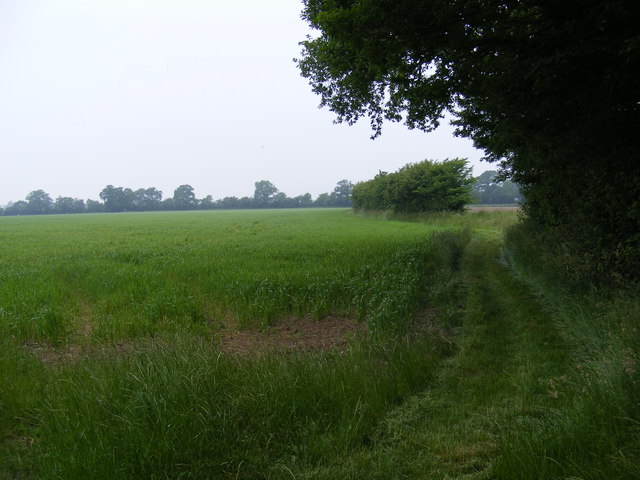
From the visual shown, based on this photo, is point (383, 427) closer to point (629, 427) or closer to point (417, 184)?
point (629, 427)

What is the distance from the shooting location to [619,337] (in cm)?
338

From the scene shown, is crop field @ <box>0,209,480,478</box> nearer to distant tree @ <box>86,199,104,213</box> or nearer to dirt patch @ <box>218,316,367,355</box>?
dirt patch @ <box>218,316,367,355</box>

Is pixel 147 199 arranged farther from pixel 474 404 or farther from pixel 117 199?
pixel 474 404

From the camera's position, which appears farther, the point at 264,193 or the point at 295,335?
the point at 264,193

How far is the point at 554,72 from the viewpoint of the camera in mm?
4289

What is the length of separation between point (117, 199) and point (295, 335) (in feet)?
499

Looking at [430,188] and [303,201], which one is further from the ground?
[303,201]

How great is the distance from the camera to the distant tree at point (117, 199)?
135 meters

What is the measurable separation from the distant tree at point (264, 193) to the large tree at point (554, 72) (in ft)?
458

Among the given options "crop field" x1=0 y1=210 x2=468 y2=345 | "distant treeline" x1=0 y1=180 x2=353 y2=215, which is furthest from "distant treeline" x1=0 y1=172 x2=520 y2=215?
"crop field" x1=0 y1=210 x2=468 y2=345

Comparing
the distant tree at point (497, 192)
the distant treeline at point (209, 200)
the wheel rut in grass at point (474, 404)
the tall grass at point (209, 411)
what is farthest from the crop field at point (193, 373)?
the distant tree at point (497, 192)

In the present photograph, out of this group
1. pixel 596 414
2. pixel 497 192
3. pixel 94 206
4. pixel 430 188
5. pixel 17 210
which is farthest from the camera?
pixel 94 206

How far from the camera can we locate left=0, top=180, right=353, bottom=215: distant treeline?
135 meters

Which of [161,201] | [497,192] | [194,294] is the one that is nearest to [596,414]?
[194,294]
